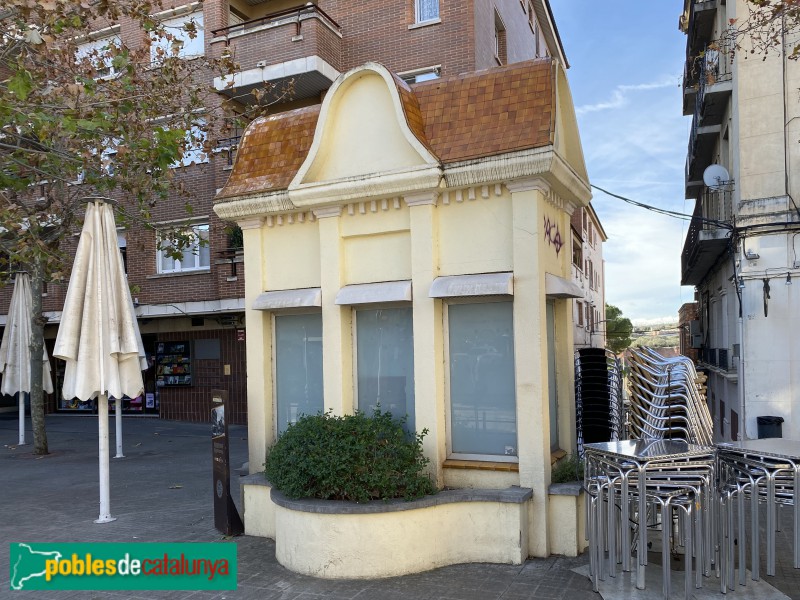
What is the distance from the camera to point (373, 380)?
7.52 m

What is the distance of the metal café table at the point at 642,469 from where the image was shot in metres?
5.35

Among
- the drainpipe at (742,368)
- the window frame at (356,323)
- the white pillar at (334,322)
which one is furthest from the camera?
the drainpipe at (742,368)

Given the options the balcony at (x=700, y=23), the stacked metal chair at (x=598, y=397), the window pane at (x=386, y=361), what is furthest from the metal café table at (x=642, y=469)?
the balcony at (x=700, y=23)

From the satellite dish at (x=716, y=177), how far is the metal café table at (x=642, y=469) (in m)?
8.80

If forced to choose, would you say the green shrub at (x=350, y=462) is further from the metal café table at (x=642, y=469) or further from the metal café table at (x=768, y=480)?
the metal café table at (x=768, y=480)

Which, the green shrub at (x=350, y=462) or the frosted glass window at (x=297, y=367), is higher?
the frosted glass window at (x=297, y=367)

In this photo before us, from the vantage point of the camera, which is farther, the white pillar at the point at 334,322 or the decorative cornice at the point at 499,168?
the white pillar at the point at 334,322

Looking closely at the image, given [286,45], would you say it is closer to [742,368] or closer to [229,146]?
[229,146]

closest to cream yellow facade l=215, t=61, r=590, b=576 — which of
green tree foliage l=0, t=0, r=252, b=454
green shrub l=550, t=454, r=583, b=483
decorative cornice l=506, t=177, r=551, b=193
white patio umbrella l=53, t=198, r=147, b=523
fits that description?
decorative cornice l=506, t=177, r=551, b=193

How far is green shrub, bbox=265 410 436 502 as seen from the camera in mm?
6188

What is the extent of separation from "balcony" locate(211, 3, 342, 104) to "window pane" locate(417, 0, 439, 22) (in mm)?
2160

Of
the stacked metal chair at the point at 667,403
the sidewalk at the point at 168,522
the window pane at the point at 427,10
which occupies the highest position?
the window pane at the point at 427,10

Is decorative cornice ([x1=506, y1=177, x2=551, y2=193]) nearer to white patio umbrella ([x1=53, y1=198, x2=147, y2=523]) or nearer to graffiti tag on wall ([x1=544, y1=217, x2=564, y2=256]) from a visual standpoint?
graffiti tag on wall ([x1=544, y1=217, x2=564, y2=256])

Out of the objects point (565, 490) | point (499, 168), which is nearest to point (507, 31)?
point (499, 168)
